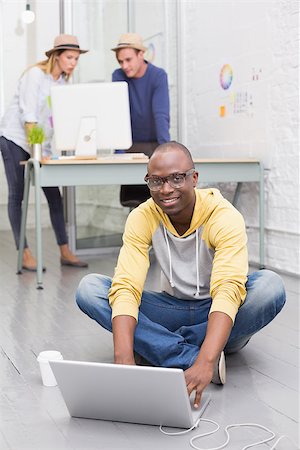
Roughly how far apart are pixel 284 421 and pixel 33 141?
2.63 m

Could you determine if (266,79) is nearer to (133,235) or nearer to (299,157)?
(299,157)

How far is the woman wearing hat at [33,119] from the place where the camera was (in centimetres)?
448

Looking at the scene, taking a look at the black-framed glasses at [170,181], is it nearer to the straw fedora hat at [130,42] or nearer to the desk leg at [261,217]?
the desk leg at [261,217]

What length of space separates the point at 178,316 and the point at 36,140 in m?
2.04

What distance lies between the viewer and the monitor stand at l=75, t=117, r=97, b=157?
4.12 metres

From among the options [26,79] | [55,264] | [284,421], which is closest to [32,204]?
[55,264]

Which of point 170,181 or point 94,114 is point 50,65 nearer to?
point 94,114

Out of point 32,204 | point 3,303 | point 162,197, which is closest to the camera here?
point 162,197

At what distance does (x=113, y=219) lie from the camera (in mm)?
5656

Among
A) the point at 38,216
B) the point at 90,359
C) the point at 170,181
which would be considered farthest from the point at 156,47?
the point at 170,181

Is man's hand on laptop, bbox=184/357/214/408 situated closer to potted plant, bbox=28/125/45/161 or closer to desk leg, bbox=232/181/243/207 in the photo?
potted plant, bbox=28/125/45/161

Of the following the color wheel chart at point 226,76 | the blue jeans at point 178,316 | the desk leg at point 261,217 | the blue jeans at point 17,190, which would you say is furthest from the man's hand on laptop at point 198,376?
the color wheel chart at point 226,76

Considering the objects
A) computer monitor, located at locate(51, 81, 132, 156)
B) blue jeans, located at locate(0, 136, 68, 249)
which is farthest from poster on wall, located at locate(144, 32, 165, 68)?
computer monitor, located at locate(51, 81, 132, 156)

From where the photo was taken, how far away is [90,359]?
261 centimetres
